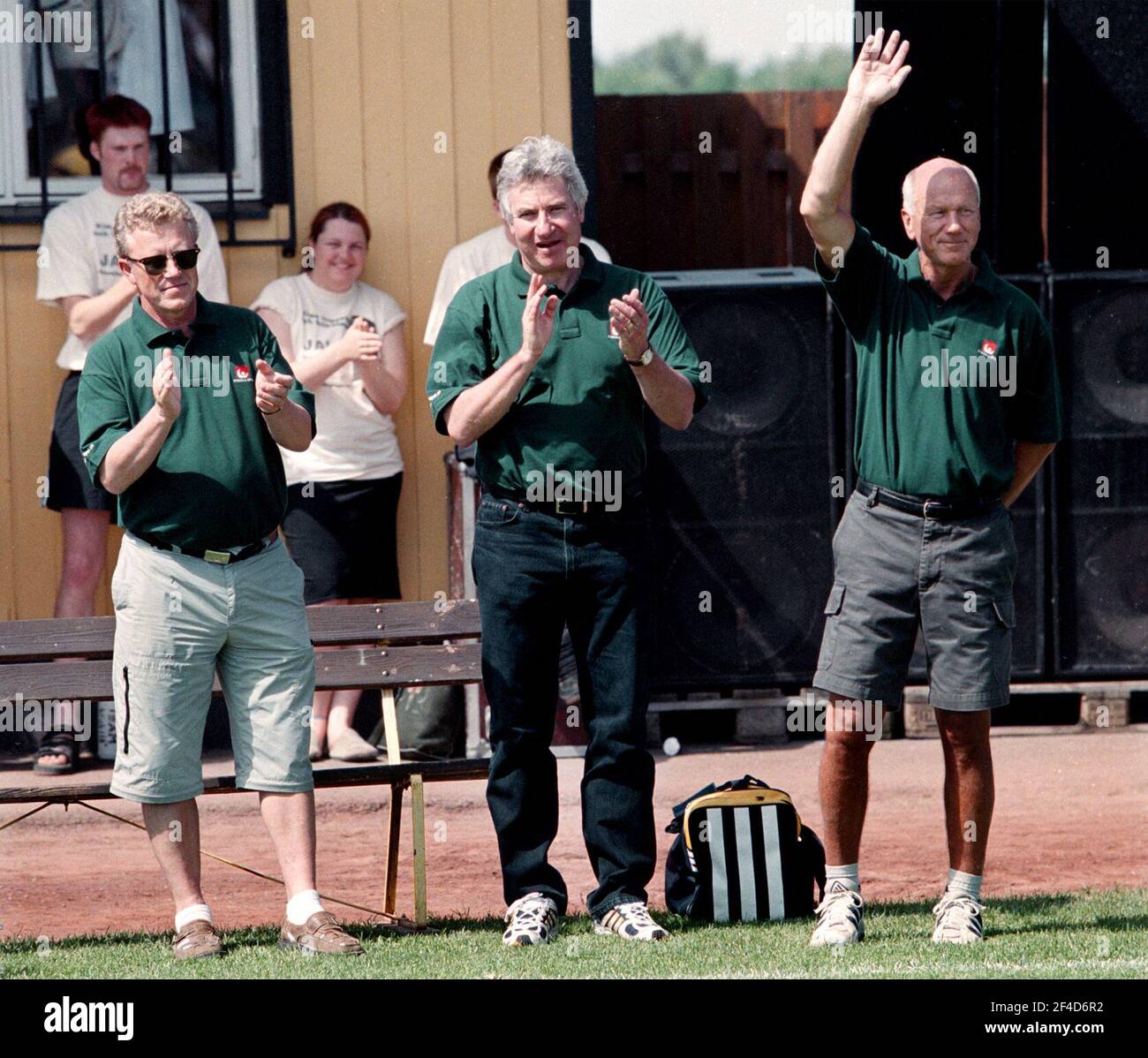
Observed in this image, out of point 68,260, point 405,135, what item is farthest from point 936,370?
point 68,260

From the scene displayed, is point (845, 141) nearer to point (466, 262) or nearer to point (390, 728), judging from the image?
point (390, 728)

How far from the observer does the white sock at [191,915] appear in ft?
15.3

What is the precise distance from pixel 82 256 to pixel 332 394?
1.12 m

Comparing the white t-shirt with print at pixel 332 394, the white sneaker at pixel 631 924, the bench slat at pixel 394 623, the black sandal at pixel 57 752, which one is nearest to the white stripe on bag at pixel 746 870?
the white sneaker at pixel 631 924

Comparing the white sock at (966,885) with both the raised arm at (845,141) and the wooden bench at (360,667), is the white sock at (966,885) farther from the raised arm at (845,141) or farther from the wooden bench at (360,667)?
the raised arm at (845,141)

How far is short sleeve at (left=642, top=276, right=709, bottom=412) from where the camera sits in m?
4.77

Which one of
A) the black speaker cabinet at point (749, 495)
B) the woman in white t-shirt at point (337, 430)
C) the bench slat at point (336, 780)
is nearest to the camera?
the bench slat at point (336, 780)

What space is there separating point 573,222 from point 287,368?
836mm

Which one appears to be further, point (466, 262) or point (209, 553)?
point (466, 262)

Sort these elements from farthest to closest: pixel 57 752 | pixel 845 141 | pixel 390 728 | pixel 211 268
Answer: pixel 211 268 → pixel 57 752 → pixel 390 728 → pixel 845 141

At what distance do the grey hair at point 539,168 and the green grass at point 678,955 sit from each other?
6.15 feet

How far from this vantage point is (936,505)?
468 cm

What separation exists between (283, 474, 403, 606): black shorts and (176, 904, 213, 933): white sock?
110 inches

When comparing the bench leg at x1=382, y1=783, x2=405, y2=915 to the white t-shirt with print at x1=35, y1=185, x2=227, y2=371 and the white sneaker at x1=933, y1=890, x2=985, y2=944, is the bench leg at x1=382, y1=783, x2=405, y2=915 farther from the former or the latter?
the white t-shirt with print at x1=35, y1=185, x2=227, y2=371
